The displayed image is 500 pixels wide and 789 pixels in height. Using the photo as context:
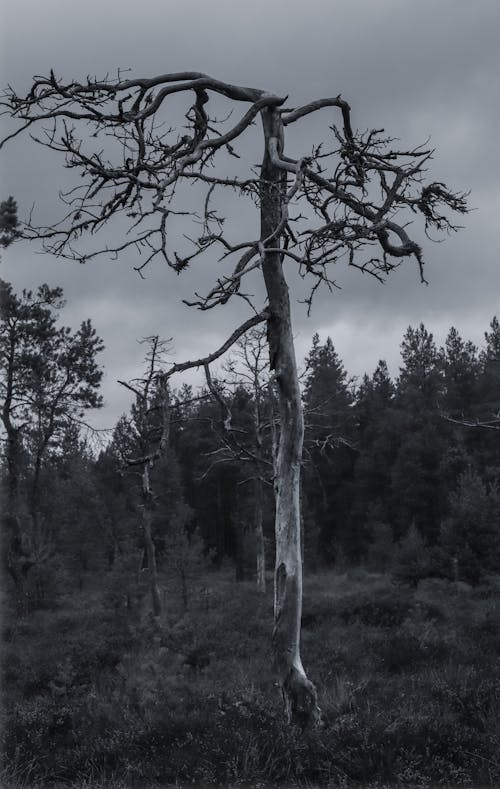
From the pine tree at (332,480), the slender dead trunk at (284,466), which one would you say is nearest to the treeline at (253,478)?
the pine tree at (332,480)

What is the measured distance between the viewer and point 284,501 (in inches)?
257

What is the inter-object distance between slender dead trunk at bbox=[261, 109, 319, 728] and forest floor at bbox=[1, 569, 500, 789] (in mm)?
375

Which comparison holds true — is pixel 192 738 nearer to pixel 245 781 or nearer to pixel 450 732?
pixel 245 781

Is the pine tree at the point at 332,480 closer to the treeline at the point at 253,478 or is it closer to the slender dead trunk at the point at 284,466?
the treeline at the point at 253,478

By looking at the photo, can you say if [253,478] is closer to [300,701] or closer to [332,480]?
[300,701]

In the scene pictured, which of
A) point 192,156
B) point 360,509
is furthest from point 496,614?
point 360,509

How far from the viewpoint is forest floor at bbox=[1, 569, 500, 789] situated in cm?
545

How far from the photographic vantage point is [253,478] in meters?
24.7

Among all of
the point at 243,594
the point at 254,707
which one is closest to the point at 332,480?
the point at 243,594

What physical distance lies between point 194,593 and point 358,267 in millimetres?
27979

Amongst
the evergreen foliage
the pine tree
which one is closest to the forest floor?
the evergreen foliage

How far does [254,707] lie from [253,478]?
1769 centimetres

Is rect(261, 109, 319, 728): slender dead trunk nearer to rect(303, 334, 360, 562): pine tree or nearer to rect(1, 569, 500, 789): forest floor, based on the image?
rect(1, 569, 500, 789): forest floor

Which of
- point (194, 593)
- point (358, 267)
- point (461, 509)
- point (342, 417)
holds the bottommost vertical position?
point (194, 593)
